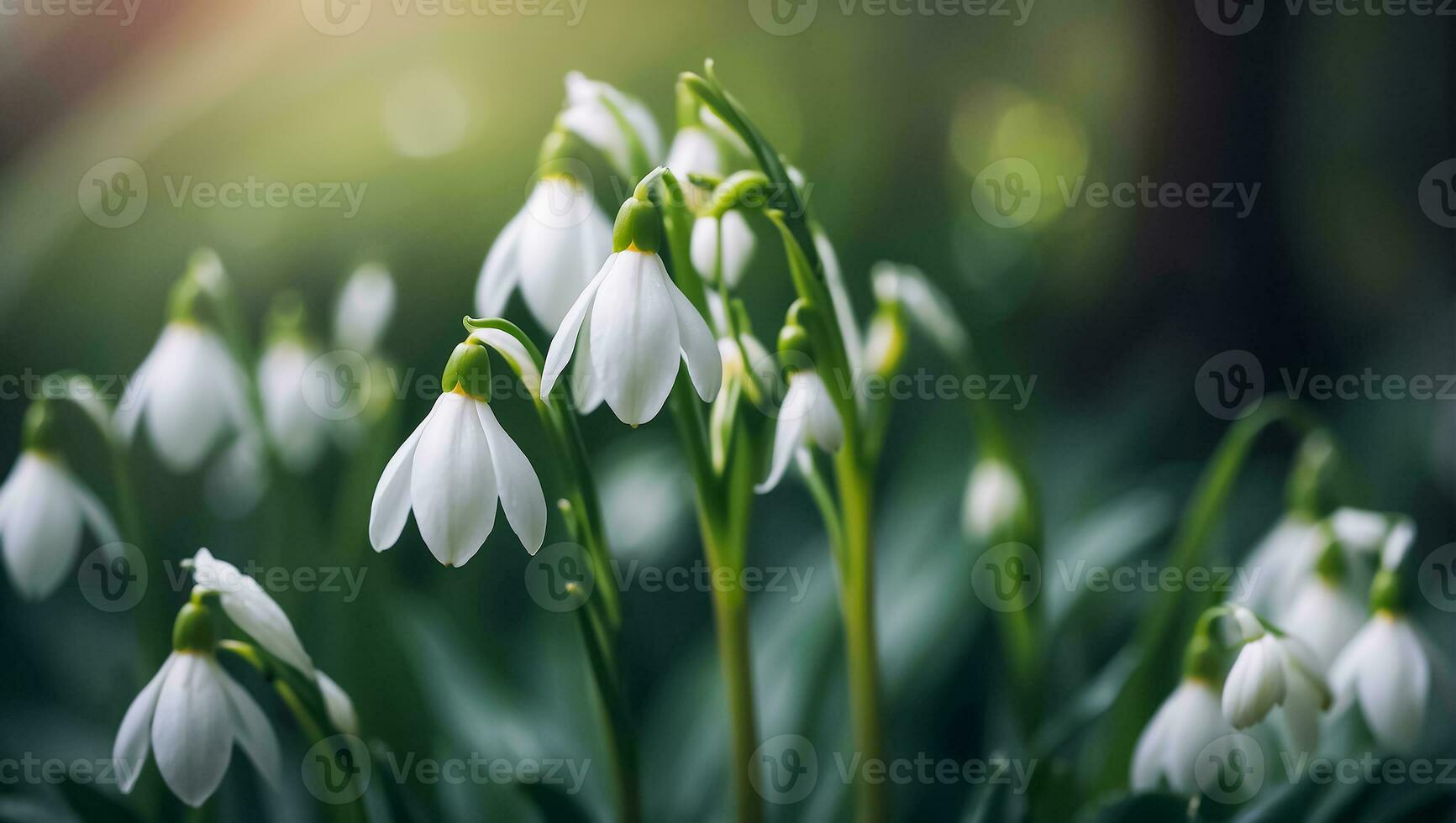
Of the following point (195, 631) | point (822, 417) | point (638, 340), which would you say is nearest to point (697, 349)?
point (638, 340)

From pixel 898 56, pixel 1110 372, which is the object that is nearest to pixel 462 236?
pixel 898 56

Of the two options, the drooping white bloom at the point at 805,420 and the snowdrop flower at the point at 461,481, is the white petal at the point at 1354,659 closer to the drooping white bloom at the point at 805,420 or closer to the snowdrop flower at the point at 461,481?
the drooping white bloom at the point at 805,420

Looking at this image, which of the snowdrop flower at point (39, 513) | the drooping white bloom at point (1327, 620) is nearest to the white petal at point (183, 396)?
the snowdrop flower at point (39, 513)

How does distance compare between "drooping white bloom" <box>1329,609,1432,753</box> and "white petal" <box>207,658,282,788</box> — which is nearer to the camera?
"white petal" <box>207,658,282,788</box>

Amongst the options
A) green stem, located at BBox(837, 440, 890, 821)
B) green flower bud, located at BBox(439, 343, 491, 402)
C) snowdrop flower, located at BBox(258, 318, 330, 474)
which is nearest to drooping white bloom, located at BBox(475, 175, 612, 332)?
green flower bud, located at BBox(439, 343, 491, 402)

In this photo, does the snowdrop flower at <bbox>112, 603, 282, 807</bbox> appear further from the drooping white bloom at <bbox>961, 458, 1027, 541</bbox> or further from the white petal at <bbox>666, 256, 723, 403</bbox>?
the drooping white bloom at <bbox>961, 458, 1027, 541</bbox>

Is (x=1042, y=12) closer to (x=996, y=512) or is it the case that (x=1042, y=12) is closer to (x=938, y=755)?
(x=996, y=512)
